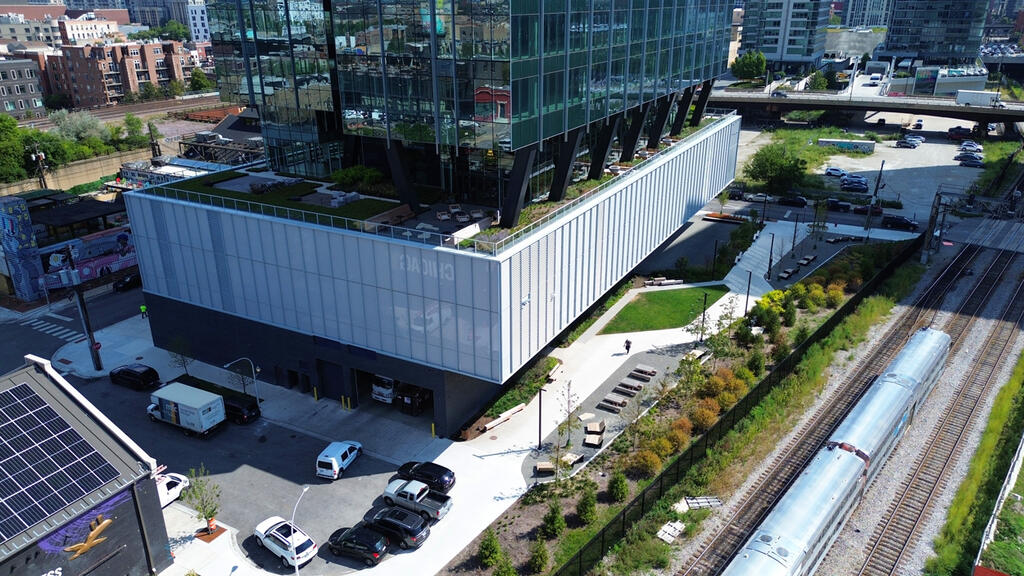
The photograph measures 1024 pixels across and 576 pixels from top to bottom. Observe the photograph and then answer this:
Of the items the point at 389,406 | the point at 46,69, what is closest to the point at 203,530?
the point at 389,406

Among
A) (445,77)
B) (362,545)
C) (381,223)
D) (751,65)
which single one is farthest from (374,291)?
(751,65)

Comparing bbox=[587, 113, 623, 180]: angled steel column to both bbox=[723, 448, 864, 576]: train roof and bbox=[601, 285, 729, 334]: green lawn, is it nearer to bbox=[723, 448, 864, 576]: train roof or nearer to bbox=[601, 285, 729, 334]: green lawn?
bbox=[601, 285, 729, 334]: green lawn

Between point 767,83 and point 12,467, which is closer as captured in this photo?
point 12,467

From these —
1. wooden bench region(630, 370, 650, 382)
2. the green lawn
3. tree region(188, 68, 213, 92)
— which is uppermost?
tree region(188, 68, 213, 92)

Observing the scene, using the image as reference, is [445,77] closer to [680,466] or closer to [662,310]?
[680,466]

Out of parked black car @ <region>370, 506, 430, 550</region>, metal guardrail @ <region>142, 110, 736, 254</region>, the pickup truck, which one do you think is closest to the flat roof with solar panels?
parked black car @ <region>370, 506, 430, 550</region>

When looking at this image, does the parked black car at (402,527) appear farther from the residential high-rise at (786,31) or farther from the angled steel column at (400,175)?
the residential high-rise at (786,31)

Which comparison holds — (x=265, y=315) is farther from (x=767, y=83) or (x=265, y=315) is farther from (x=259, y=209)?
(x=767, y=83)
